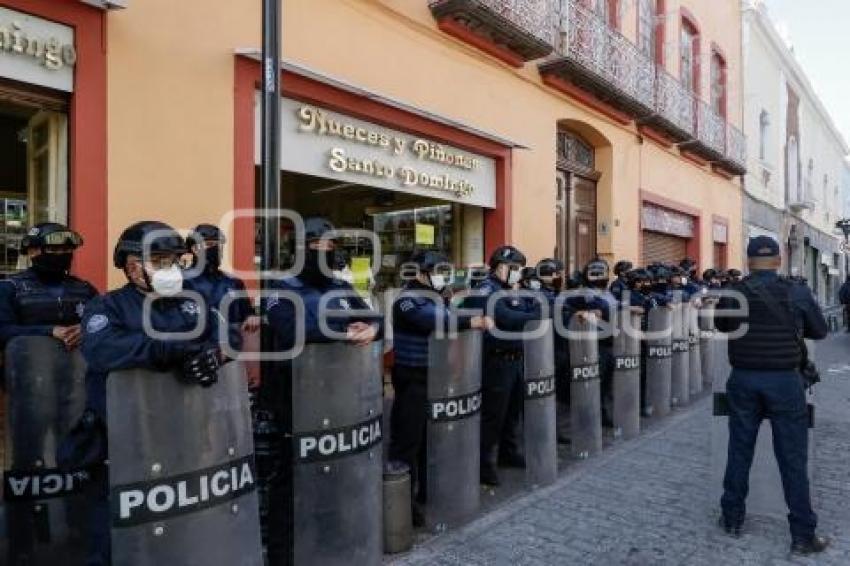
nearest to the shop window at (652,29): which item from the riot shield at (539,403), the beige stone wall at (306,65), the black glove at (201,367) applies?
the beige stone wall at (306,65)

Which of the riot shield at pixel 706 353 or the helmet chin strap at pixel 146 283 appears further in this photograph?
the riot shield at pixel 706 353

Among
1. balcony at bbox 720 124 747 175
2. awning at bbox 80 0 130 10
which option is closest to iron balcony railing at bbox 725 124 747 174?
balcony at bbox 720 124 747 175

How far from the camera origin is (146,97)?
5.36 m

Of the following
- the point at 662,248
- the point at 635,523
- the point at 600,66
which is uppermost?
the point at 600,66

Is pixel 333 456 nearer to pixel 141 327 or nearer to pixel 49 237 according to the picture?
pixel 141 327

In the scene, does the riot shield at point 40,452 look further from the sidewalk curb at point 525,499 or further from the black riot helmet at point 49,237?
the sidewalk curb at point 525,499

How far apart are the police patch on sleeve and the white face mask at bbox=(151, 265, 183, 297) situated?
25cm

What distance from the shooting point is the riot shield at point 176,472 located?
2.55 metres

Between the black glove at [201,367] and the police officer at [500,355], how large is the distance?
294 centimetres

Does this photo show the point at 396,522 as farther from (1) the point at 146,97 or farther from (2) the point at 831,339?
(2) the point at 831,339

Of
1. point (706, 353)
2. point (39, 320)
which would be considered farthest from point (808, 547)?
point (706, 353)

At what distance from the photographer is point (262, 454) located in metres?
3.47

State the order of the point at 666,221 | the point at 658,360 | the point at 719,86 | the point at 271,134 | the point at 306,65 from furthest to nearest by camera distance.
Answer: the point at 719,86 < the point at 666,221 < the point at 658,360 < the point at 306,65 < the point at 271,134

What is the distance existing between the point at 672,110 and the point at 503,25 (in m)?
7.17
